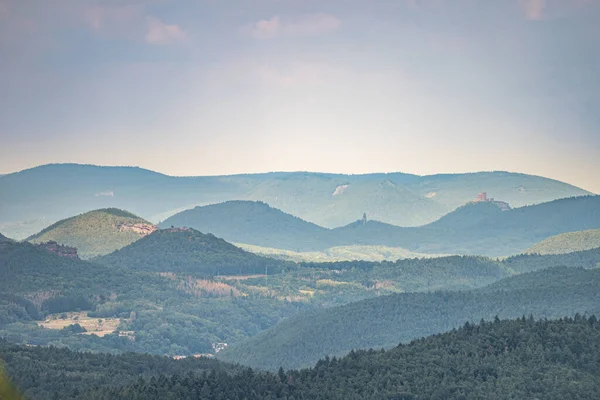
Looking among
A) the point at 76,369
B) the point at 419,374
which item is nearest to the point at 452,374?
the point at 419,374

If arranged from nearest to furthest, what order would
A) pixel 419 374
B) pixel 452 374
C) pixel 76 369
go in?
1. pixel 452 374
2. pixel 419 374
3. pixel 76 369

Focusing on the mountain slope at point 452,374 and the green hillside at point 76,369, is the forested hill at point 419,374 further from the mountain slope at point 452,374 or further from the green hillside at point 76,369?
the green hillside at point 76,369

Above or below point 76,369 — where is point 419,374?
above

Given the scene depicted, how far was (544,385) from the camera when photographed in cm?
13875

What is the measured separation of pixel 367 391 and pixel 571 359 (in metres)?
25.1

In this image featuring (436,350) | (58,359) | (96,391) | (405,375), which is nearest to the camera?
(96,391)

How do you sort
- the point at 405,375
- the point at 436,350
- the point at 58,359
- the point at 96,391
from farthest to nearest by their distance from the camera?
the point at 58,359, the point at 436,350, the point at 405,375, the point at 96,391

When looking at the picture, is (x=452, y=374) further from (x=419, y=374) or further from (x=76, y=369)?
(x=76, y=369)

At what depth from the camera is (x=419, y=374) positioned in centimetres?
14688

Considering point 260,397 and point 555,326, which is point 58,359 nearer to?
point 260,397

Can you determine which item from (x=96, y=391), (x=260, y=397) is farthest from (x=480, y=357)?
(x=96, y=391)

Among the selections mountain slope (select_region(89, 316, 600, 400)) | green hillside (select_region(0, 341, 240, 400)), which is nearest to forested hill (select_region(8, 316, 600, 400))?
mountain slope (select_region(89, 316, 600, 400))

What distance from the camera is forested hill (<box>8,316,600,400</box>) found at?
135m

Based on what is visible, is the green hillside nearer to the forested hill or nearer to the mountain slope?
the forested hill
